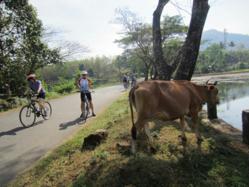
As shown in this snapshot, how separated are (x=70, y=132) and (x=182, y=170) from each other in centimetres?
504

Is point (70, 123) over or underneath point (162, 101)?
underneath

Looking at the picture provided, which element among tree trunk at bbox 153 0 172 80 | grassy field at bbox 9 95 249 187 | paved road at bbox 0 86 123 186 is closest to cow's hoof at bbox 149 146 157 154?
grassy field at bbox 9 95 249 187

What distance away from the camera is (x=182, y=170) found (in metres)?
5.18

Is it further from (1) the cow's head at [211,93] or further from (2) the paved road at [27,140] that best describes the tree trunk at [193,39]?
(2) the paved road at [27,140]

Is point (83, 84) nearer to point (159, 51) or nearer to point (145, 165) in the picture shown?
point (159, 51)

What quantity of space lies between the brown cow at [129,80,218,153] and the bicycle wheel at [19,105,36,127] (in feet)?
19.1

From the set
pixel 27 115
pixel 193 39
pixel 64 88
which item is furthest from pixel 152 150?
pixel 64 88

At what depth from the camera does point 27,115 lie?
1078 cm

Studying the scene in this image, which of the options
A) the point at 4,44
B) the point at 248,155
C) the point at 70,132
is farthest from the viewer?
the point at 4,44

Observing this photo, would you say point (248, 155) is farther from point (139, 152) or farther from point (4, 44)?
point (4, 44)

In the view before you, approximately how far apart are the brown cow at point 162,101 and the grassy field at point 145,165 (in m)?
0.46

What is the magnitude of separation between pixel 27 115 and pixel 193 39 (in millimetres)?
6707

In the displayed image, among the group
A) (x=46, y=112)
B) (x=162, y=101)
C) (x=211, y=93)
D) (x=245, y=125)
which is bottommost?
(x=245, y=125)

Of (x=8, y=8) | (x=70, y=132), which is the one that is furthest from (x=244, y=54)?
(x=70, y=132)
